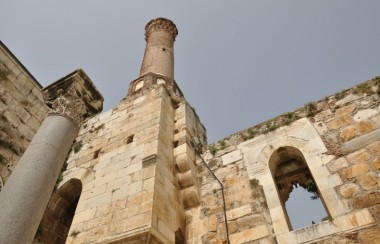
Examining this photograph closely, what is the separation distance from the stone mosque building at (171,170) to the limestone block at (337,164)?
A: 0.02 metres

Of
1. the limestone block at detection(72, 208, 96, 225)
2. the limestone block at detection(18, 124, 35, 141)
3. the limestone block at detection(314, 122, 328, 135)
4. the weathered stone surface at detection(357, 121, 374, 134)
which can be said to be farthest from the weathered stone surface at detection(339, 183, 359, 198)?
the limestone block at detection(18, 124, 35, 141)

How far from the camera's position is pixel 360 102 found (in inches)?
224

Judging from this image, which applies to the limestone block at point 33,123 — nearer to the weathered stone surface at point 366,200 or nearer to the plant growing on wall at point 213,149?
the plant growing on wall at point 213,149

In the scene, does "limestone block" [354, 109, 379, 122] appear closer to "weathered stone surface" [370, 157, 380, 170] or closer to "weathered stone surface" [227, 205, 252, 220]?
"weathered stone surface" [370, 157, 380, 170]

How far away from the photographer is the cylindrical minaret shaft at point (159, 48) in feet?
37.5

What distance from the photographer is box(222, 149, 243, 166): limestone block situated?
631cm

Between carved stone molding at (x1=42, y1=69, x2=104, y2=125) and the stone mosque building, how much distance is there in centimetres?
3

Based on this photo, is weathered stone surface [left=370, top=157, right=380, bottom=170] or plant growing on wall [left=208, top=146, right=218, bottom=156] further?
plant growing on wall [left=208, top=146, right=218, bottom=156]

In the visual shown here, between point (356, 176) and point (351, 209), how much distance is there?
1.94 feet

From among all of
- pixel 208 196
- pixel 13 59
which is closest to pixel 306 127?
pixel 208 196

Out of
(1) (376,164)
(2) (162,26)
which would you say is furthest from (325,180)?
(2) (162,26)

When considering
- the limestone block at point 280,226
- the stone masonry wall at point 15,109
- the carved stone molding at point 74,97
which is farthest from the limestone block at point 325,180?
the stone masonry wall at point 15,109

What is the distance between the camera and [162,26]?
1458 cm

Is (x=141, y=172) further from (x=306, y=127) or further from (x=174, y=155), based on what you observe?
(x=306, y=127)
